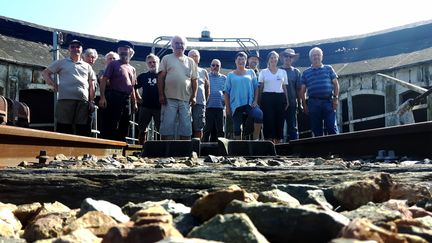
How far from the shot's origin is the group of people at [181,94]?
649cm

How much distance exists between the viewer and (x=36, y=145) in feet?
15.7

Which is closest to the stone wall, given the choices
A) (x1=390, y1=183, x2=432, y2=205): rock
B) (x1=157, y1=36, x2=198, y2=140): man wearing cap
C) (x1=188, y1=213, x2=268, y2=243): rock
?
(x1=157, y1=36, x2=198, y2=140): man wearing cap

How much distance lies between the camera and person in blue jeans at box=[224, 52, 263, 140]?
728cm

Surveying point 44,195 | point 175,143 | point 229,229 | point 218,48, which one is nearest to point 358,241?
point 229,229

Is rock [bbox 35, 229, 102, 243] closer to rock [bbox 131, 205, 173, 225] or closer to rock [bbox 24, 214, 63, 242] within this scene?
rock [bbox 131, 205, 173, 225]

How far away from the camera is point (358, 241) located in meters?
1.12

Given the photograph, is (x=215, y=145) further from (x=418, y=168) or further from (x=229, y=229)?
(x=229, y=229)

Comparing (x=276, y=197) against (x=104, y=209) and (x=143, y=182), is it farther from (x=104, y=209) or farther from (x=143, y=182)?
(x=143, y=182)

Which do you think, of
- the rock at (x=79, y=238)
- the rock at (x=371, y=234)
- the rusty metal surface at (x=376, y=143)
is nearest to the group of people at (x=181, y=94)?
the rusty metal surface at (x=376, y=143)

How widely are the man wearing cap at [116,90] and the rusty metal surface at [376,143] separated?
9.02 ft

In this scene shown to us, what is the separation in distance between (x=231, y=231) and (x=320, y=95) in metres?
5.98

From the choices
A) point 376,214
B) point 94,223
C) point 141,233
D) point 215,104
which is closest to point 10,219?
point 94,223

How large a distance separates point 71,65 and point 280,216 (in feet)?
18.6

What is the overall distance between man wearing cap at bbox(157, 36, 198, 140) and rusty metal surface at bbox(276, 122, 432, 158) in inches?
67.8
